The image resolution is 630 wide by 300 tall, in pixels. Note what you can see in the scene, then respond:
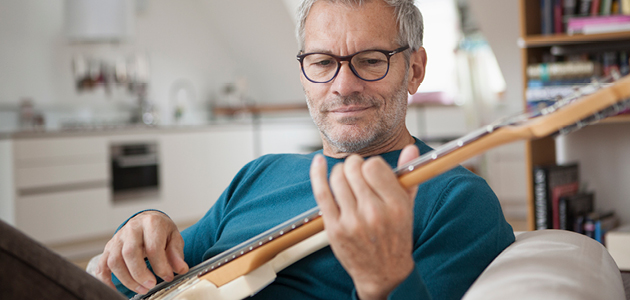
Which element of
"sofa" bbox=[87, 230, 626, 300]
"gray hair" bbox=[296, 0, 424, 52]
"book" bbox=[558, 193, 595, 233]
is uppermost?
"gray hair" bbox=[296, 0, 424, 52]

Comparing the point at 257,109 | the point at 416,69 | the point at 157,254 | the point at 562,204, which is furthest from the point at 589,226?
the point at 257,109

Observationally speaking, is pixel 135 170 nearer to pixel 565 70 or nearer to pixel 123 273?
pixel 565 70

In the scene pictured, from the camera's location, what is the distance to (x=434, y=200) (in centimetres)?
93

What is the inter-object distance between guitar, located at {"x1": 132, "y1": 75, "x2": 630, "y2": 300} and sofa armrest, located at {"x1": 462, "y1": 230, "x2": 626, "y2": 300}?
0.54ft

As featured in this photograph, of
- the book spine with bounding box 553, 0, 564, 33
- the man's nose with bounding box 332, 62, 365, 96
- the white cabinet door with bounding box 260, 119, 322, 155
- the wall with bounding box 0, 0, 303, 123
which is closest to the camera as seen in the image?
the man's nose with bounding box 332, 62, 365, 96

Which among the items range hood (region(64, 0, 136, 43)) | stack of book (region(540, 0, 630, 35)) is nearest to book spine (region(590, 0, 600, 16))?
stack of book (region(540, 0, 630, 35))

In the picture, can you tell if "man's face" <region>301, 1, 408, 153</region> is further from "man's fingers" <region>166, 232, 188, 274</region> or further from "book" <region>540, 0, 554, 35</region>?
"book" <region>540, 0, 554, 35</region>

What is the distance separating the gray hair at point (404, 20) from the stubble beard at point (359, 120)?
9 centimetres

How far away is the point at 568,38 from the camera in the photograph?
2.54 meters

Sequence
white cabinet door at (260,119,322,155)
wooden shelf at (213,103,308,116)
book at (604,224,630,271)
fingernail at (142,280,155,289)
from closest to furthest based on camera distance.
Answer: fingernail at (142,280,155,289) < book at (604,224,630,271) < white cabinet door at (260,119,322,155) < wooden shelf at (213,103,308,116)

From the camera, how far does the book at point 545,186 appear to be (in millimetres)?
2525

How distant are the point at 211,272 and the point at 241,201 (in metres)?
0.44

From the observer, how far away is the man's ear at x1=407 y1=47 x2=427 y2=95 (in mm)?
1259

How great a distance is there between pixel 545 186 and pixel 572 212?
17 cm
